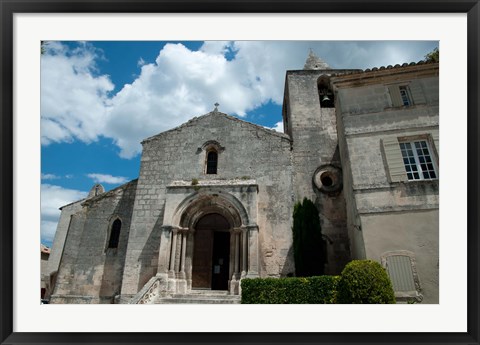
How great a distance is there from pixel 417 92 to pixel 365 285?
7.68 m

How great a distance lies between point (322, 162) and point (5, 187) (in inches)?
531

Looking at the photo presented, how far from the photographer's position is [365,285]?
7605 millimetres

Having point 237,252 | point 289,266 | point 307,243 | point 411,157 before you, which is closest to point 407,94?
point 411,157

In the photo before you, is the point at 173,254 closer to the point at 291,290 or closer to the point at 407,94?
the point at 291,290

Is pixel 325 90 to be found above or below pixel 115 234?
above

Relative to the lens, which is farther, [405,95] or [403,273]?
[405,95]

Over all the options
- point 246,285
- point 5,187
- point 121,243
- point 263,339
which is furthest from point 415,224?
point 121,243

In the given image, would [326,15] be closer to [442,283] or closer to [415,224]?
[442,283]

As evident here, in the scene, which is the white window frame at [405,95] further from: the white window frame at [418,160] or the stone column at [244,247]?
the stone column at [244,247]

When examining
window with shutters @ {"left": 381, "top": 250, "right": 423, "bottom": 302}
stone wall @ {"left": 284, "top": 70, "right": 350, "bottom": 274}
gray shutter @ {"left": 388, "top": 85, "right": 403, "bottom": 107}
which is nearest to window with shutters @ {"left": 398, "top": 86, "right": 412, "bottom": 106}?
gray shutter @ {"left": 388, "top": 85, "right": 403, "bottom": 107}

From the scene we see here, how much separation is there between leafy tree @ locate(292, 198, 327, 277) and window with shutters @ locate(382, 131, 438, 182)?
4.25m

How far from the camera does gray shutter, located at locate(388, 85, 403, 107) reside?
1142 centimetres

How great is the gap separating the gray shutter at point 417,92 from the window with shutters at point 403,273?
559 cm

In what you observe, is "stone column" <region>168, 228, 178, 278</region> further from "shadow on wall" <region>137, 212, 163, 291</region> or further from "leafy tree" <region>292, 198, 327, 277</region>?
"leafy tree" <region>292, 198, 327, 277</region>
